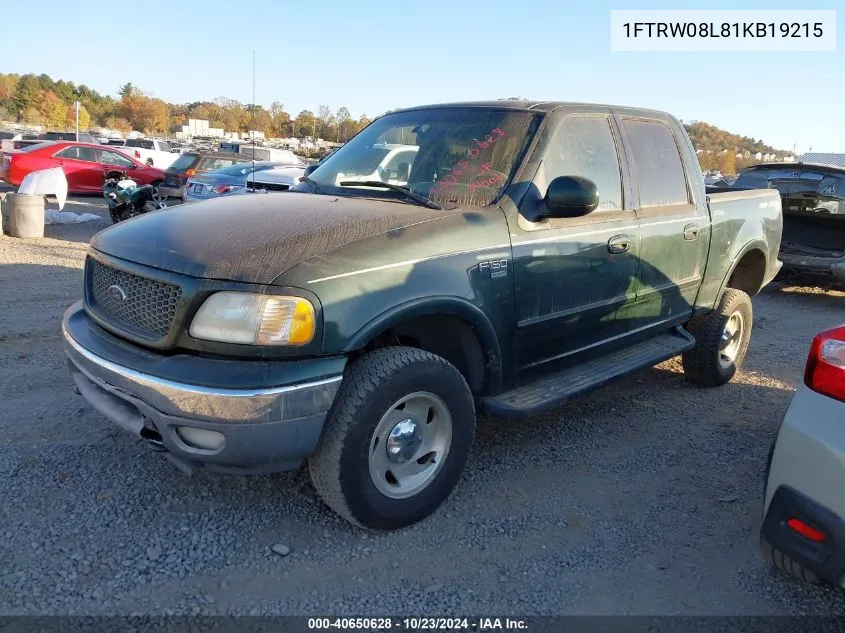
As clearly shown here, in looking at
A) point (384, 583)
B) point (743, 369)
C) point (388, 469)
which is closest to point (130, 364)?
point (388, 469)

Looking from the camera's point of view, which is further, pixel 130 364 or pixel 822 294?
pixel 822 294

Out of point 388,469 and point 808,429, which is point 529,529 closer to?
point 388,469

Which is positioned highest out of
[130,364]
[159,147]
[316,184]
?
[159,147]

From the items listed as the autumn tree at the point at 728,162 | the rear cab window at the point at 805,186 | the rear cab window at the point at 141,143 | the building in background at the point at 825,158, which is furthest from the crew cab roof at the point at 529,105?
the autumn tree at the point at 728,162

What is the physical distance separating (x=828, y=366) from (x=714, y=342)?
290 centimetres

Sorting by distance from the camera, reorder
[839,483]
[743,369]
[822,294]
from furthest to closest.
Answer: [822,294], [743,369], [839,483]

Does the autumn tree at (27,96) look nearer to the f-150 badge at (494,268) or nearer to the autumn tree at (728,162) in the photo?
the autumn tree at (728,162)

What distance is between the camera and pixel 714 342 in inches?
203

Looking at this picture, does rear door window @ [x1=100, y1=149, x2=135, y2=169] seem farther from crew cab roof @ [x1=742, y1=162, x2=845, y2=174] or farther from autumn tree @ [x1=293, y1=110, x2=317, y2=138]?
autumn tree @ [x1=293, y1=110, x2=317, y2=138]

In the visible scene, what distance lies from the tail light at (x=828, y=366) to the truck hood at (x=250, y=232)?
1.69m

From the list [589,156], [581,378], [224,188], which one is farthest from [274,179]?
[581,378]

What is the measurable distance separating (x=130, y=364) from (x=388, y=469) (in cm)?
119

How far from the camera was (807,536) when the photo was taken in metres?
2.28

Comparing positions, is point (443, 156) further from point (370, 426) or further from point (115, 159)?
point (115, 159)
